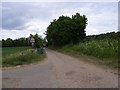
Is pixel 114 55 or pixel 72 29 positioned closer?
pixel 114 55

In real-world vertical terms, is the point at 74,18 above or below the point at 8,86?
above

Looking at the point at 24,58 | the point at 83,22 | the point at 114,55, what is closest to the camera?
the point at 114,55

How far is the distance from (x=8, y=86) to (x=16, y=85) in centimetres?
33

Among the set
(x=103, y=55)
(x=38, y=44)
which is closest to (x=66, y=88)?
(x=103, y=55)

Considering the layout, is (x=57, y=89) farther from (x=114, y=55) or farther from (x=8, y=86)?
(x=114, y=55)

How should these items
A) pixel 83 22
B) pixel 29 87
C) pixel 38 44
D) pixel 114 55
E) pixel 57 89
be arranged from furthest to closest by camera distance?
pixel 38 44, pixel 83 22, pixel 114 55, pixel 29 87, pixel 57 89

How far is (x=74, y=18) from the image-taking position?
51.2m

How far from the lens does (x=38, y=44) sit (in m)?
55.2

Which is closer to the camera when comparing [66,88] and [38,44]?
[66,88]

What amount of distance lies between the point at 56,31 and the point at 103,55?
1537 inches

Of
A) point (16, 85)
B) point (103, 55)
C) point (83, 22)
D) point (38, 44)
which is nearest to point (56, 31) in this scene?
point (38, 44)

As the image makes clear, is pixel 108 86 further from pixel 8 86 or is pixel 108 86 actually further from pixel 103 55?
pixel 103 55

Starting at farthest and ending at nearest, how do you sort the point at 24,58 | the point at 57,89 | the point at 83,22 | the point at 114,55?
the point at 83,22
the point at 24,58
the point at 114,55
the point at 57,89

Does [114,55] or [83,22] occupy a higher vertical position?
[83,22]
